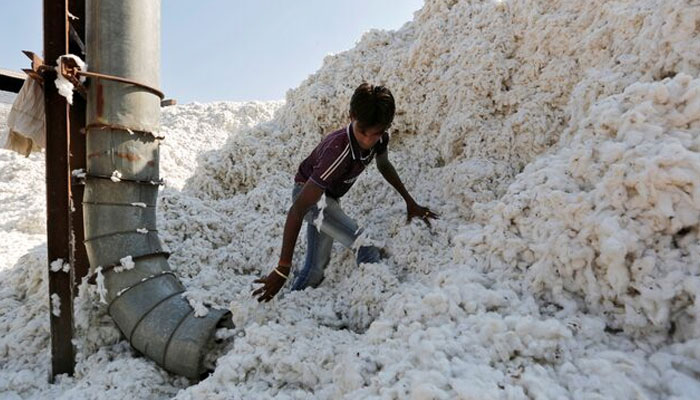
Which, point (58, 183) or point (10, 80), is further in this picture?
point (10, 80)

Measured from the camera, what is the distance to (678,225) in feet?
4.18

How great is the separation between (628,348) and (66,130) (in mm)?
2930

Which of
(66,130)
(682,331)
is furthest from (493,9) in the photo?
(66,130)

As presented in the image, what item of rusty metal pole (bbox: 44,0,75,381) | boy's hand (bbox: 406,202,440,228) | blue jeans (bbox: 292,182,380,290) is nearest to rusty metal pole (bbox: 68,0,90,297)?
rusty metal pole (bbox: 44,0,75,381)

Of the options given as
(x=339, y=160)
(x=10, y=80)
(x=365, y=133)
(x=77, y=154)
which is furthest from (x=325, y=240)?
(x=10, y=80)

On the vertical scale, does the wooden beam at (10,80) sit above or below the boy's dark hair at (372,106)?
above

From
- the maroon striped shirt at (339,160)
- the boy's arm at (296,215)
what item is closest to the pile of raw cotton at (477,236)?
the boy's arm at (296,215)

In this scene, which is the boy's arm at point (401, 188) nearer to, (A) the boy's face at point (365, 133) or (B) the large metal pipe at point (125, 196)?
(A) the boy's face at point (365, 133)

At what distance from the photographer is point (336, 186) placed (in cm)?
244

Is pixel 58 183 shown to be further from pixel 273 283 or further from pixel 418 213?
pixel 418 213

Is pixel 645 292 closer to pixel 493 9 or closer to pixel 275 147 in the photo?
pixel 493 9

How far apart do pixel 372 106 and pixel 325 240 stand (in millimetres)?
1036

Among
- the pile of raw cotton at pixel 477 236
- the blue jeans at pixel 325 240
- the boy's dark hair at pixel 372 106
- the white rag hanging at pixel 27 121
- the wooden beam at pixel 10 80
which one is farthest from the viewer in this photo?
the wooden beam at pixel 10 80

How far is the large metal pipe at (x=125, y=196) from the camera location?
87.8 inches
